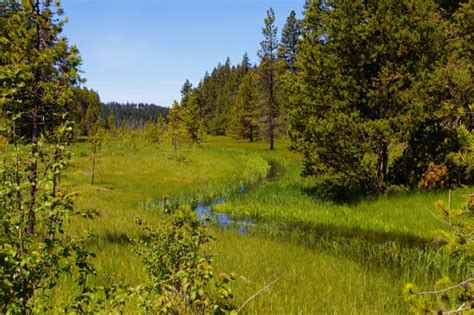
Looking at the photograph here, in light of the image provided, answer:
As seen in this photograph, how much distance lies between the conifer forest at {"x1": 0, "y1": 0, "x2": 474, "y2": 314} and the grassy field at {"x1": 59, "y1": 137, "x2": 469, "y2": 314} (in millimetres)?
61

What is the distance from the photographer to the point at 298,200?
1881cm

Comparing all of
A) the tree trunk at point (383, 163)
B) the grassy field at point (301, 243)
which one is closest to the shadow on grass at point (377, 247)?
the grassy field at point (301, 243)

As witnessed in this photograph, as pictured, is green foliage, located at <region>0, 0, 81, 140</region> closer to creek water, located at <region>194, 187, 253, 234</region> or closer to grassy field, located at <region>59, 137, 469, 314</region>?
grassy field, located at <region>59, 137, 469, 314</region>

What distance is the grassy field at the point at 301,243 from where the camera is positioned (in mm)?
7191

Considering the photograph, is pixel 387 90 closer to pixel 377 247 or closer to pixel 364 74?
A: pixel 364 74

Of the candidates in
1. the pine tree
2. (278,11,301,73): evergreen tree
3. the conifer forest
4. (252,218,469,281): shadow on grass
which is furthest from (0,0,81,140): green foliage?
the pine tree

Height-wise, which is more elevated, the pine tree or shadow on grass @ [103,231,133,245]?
the pine tree

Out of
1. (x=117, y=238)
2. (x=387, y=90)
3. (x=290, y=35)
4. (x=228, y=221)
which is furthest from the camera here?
(x=290, y=35)

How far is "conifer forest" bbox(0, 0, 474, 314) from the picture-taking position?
334cm

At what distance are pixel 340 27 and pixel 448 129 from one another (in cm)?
611

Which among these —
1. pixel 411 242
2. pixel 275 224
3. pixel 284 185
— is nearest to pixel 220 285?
pixel 411 242

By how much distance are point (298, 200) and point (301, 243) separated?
6411 millimetres

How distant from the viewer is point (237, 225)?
15.6 metres

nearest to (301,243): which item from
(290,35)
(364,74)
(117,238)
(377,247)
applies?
(377,247)
